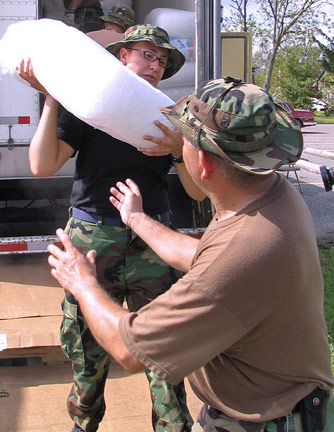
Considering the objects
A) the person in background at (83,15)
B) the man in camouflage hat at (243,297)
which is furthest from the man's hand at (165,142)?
the person in background at (83,15)

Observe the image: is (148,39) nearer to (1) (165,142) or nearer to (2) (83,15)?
(1) (165,142)

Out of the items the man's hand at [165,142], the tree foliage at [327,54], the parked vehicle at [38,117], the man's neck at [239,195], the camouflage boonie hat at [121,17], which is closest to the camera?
the man's neck at [239,195]

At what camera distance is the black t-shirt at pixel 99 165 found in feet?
8.04

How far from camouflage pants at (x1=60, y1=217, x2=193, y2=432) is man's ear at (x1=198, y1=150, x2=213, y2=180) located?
39.3 inches

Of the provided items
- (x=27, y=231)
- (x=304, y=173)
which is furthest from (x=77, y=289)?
(x=304, y=173)

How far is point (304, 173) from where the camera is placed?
1184 cm

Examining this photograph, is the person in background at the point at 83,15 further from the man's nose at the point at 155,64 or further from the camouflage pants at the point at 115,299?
the camouflage pants at the point at 115,299

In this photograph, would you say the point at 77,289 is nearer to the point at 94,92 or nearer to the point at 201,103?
the point at 201,103

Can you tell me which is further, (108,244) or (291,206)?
(108,244)

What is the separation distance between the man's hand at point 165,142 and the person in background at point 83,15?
108 inches

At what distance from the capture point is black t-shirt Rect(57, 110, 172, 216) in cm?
245

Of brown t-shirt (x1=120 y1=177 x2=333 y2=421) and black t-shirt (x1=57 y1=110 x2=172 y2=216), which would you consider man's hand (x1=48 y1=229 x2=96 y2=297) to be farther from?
black t-shirt (x1=57 y1=110 x2=172 y2=216)

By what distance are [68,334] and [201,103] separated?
4.53 feet

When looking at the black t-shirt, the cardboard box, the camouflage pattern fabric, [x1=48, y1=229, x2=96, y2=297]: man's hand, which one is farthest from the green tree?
[x1=48, y1=229, x2=96, y2=297]: man's hand
